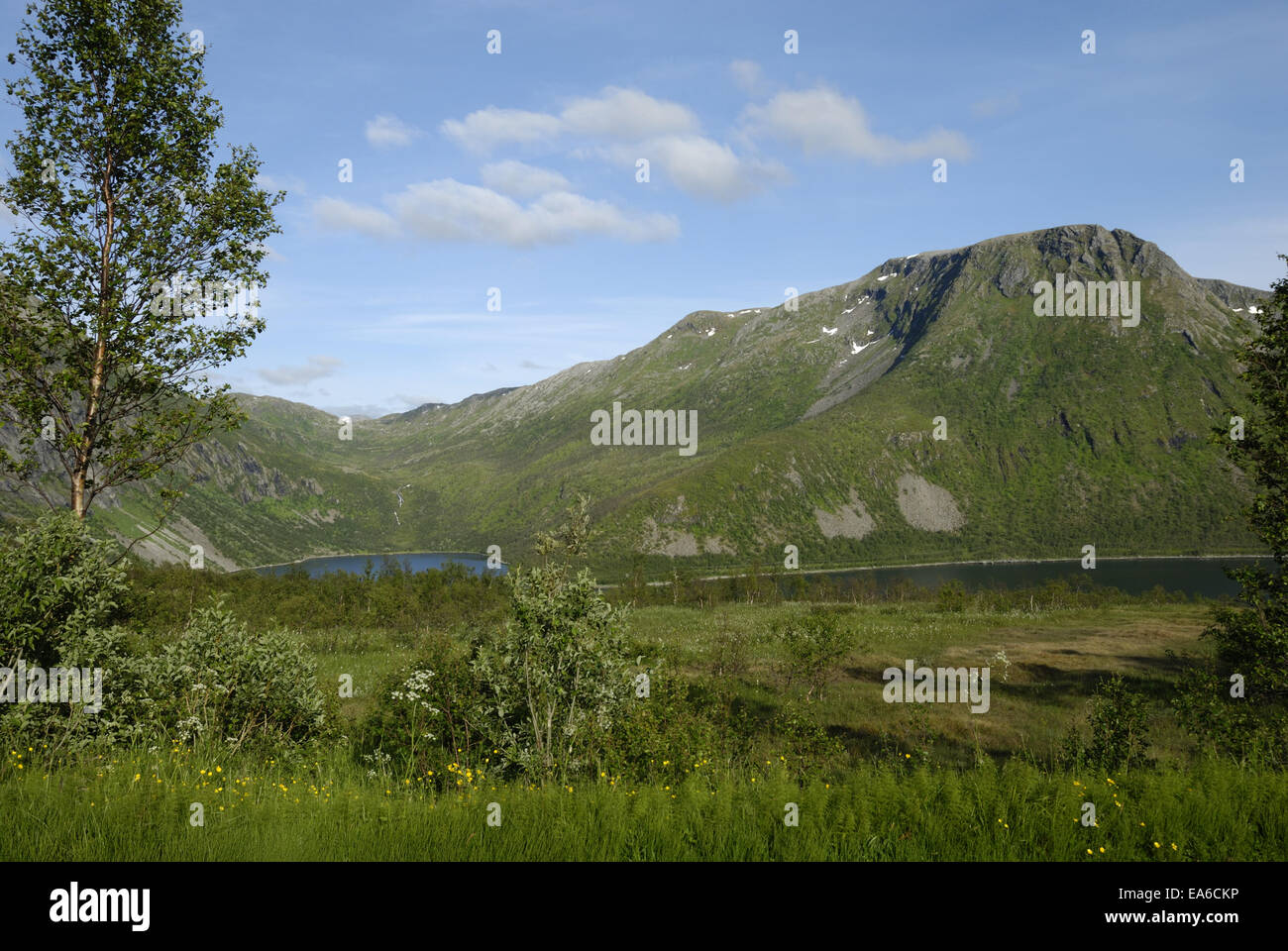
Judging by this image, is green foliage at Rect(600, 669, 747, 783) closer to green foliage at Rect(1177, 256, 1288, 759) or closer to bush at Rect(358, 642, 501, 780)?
bush at Rect(358, 642, 501, 780)

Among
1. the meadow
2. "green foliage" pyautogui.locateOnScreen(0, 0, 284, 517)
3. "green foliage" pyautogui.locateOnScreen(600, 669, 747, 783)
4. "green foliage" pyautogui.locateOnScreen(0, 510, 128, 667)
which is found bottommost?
"green foliage" pyautogui.locateOnScreen(600, 669, 747, 783)

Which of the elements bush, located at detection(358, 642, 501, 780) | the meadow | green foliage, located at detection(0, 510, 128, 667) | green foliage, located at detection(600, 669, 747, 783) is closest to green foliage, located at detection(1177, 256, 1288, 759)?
the meadow

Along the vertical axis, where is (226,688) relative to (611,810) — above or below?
above

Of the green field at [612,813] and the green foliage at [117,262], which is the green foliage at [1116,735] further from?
the green foliage at [117,262]

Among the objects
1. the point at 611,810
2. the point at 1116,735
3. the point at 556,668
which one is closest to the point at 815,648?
the point at 1116,735

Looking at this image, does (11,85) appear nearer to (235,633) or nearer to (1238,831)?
(235,633)

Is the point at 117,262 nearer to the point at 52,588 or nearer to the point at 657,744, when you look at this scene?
the point at 52,588

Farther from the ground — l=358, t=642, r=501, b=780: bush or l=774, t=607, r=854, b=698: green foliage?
l=358, t=642, r=501, b=780: bush

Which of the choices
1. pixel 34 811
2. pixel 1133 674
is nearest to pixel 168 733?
pixel 34 811

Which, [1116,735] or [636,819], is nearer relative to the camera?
[636,819]

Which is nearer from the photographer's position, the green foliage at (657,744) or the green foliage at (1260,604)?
the green foliage at (657,744)

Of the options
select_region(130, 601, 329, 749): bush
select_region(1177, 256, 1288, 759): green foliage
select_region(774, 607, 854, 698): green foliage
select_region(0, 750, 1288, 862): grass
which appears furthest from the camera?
select_region(774, 607, 854, 698): green foliage

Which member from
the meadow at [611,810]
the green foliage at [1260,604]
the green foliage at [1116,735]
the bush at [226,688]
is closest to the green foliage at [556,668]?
the meadow at [611,810]
